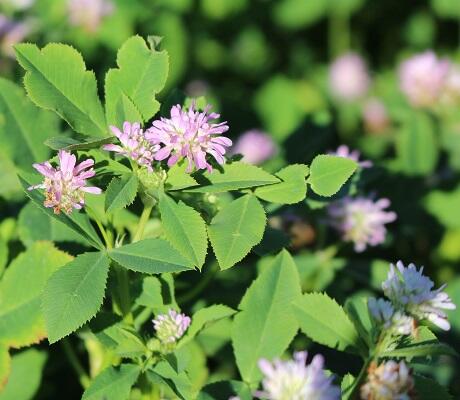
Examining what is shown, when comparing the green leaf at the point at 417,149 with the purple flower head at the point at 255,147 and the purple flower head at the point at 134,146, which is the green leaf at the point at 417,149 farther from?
the purple flower head at the point at 134,146

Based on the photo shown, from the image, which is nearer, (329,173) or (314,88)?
(329,173)

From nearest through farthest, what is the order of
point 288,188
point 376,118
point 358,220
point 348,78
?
point 288,188
point 358,220
point 376,118
point 348,78

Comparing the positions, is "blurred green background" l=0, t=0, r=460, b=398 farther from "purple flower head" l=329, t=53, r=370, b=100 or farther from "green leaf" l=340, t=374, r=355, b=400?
"green leaf" l=340, t=374, r=355, b=400

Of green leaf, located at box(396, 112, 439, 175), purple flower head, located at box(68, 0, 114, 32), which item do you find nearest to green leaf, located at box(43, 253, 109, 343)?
green leaf, located at box(396, 112, 439, 175)

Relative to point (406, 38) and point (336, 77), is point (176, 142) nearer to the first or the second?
point (336, 77)

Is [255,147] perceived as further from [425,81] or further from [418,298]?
[418,298]

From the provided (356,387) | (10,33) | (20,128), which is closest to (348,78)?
(10,33)

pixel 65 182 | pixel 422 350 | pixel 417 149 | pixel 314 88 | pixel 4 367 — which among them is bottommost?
pixel 314 88
